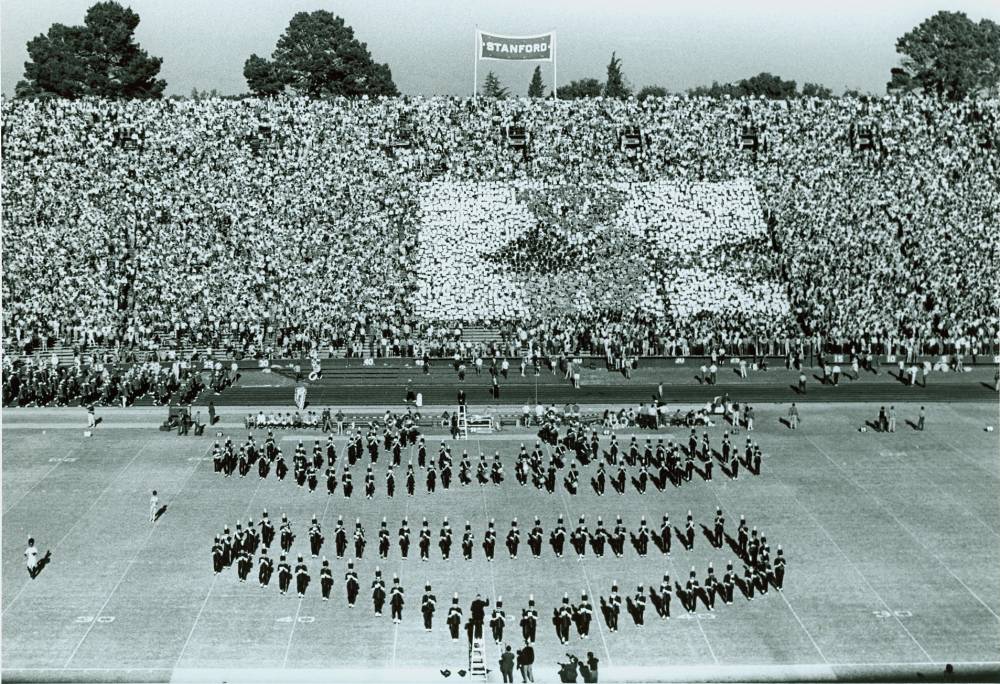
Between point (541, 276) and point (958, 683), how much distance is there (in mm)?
36804

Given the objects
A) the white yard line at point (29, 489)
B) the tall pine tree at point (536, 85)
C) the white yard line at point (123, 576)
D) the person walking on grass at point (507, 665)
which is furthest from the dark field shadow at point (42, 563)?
the tall pine tree at point (536, 85)

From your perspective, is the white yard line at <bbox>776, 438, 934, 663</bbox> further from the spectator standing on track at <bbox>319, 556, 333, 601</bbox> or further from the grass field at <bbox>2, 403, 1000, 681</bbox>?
the spectator standing on track at <bbox>319, 556, 333, 601</bbox>

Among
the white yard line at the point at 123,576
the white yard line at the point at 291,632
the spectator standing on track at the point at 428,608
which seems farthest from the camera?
the spectator standing on track at the point at 428,608

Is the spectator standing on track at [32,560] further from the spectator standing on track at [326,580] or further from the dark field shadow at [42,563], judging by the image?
the spectator standing on track at [326,580]

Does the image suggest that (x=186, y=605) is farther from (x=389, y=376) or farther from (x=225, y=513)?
(x=389, y=376)

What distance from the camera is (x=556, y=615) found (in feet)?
86.4

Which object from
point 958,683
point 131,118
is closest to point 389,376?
point 131,118

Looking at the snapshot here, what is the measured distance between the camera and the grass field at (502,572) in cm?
2553

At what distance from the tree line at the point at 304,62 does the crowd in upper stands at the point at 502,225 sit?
1629cm

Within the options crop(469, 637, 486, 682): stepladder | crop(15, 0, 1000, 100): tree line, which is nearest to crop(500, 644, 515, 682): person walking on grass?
crop(469, 637, 486, 682): stepladder

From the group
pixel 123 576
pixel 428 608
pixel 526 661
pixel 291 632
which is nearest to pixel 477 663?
pixel 526 661

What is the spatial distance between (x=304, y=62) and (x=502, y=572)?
60.3 m

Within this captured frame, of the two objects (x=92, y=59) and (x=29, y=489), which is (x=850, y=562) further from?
(x=92, y=59)

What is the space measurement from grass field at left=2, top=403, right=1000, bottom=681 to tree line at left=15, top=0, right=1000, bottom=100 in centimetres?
4352
